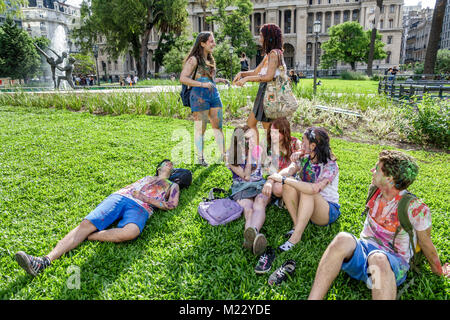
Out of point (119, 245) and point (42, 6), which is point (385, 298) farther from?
point (42, 6)

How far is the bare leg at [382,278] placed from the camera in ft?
5.92

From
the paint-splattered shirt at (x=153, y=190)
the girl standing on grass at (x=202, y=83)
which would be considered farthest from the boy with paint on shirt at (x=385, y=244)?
the girl standing on grass at (x=202, y=83)

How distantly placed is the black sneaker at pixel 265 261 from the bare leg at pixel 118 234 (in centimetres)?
117

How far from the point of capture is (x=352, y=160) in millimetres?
5137

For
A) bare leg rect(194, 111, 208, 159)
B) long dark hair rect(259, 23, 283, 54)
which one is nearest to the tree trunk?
long dark hair rect(259, 23, 283, 54)

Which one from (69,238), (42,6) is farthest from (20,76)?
(42,6)

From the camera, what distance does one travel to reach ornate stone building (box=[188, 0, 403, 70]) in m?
56.1

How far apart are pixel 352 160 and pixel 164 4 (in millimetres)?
27515

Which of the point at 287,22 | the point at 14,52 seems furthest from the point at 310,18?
the point at 14,52

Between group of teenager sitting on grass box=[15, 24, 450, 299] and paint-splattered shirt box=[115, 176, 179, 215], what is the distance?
1 cm

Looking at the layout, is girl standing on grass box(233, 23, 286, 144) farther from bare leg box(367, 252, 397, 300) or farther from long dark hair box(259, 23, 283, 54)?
bare leg box(367, 252, 397, 300)

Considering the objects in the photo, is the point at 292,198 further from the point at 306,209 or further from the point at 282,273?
the point at 282,273

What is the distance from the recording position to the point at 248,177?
3.35 m

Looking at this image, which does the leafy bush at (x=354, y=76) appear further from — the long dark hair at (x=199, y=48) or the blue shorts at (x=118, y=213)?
the blue shorts at (x=118, y=213)
